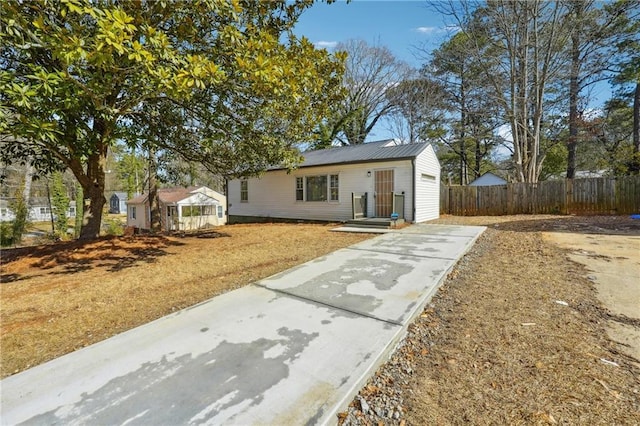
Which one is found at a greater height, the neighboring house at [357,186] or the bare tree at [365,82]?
the bare tree at [365,82]

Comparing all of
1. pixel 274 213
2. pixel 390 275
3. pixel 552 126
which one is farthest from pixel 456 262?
pixel 552 126

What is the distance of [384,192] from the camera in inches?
424

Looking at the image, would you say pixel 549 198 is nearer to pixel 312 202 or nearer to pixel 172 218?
pixel 312 202

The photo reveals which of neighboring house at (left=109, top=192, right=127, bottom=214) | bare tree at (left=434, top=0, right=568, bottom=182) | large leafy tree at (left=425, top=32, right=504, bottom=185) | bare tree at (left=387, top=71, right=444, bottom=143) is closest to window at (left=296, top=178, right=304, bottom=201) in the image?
large leafy tree at (left=425, top=32, right=504, bottom=185)

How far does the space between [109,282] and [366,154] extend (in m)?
9.80

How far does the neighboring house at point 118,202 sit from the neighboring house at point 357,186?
3862cm

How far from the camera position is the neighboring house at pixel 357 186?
33.9 ft

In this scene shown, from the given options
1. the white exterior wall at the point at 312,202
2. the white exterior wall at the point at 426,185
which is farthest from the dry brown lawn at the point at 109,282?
the white exterior wall at the point at 426,185

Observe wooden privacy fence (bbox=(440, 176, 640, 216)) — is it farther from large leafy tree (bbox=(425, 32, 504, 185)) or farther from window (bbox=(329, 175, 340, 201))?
window (bbox=(329, 175, 340, 201))

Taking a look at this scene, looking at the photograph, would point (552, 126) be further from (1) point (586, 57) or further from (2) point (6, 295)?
(2) point (6, 295)

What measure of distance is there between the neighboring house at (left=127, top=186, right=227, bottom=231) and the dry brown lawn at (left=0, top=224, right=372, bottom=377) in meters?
15.8

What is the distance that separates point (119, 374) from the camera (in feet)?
6.45

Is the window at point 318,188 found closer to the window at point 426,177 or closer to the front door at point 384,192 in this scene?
the front door at point 384,192

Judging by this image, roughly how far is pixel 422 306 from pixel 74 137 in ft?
22.3
